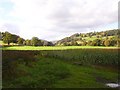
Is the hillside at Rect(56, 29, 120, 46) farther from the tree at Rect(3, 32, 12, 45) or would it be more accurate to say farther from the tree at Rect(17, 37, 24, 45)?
the tree at Rect(3, 32, 12, 45)

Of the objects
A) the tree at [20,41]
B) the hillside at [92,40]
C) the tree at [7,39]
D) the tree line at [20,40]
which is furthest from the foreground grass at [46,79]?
the hillside at [92,40]

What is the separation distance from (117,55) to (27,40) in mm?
37816

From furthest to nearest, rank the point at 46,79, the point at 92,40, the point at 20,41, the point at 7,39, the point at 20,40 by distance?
the point at 92,40 < the point at 20,40 < the point at 20,41 < the point at 7,39 < the point at 46,79

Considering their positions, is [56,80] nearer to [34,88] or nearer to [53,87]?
[53,87]

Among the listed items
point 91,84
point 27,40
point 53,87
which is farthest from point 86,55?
point 27,40

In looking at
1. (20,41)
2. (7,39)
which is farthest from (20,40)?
(7,39)

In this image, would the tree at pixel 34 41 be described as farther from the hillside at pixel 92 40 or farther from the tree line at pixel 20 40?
the hillside at pixel 92 40

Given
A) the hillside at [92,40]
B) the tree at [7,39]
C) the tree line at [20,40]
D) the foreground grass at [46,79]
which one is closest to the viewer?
the foreground grass at [46,79]

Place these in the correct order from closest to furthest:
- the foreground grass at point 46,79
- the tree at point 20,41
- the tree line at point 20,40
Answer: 1. the foreground grass at point 46,79
2. the tree line at point 20,40
3. the tree at point 20,41

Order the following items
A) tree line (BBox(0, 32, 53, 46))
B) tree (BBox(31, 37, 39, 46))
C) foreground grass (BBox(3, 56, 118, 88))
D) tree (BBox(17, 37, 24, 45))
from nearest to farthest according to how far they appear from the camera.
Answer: foreground grass (BBox(3, 56, 118, 88))
tree line (BBox(0, 32, 53, 46))
tree (BBox(31, 37, 39, 46))
tree (BBox(17, 37, 24, 45))

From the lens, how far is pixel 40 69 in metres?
31.1

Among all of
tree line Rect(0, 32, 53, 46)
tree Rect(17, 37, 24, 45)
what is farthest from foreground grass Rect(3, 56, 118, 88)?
tree Rect(17, 37, 24, 45)

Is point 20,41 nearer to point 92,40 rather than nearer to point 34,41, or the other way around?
point 34,41

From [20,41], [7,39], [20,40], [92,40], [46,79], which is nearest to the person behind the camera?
[46,79]
